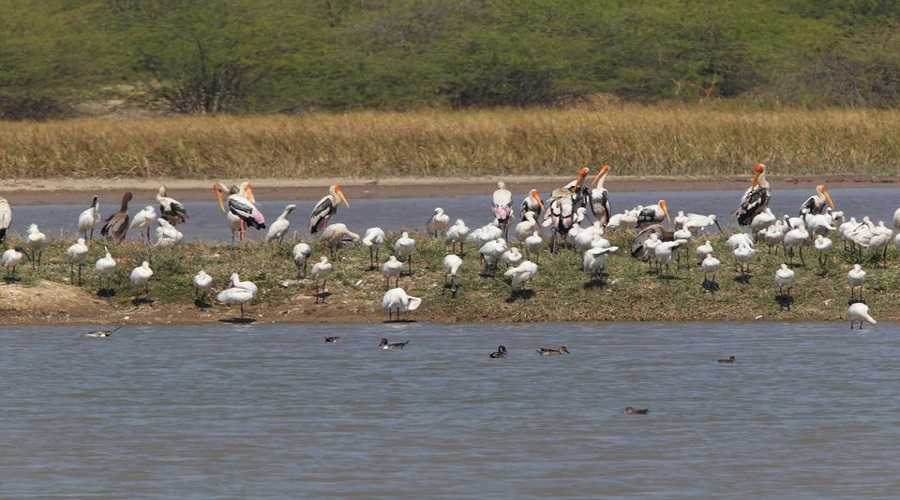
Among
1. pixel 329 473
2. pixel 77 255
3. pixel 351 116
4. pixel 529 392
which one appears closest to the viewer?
pixel 329 473

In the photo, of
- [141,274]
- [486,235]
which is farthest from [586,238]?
[141,274]

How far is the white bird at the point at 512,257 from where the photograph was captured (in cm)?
1667

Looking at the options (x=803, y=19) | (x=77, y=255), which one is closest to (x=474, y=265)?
(x=77, y=255)

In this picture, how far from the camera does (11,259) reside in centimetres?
Answer: 1677

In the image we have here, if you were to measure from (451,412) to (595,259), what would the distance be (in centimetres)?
407

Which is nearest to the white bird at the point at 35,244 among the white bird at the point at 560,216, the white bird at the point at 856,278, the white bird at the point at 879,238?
the white bird at the point at 560,216

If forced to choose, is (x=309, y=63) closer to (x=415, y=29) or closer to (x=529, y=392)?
(x=415, y=29)

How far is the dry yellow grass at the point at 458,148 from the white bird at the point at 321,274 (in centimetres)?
1669

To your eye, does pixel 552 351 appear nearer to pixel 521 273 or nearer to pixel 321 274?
pixel 521 273

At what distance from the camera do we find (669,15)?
59.9 metres

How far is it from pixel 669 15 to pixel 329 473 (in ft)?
166

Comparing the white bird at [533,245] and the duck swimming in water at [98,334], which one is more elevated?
the white bird at [533,245]

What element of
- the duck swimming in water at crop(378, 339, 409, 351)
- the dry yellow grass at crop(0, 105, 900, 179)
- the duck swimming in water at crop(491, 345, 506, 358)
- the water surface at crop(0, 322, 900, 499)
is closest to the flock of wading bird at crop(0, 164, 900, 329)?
the water surface at crop(0, 322, 900, 499)

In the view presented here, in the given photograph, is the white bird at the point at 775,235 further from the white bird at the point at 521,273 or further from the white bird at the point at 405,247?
the white bird at the point at 405,247
